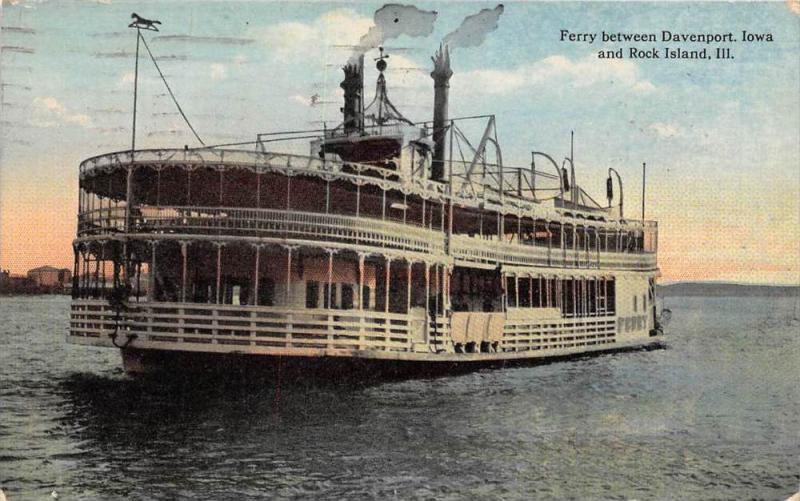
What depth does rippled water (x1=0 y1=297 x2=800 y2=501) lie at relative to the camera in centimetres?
1165

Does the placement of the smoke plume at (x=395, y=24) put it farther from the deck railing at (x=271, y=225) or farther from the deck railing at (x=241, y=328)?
the deck railing at (x=241, y=328)

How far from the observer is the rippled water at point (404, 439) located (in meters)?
11.6

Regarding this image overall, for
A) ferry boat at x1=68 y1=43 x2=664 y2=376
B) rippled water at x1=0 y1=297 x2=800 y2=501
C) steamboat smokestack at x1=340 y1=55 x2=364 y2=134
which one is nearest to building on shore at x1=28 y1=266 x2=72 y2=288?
ferry boat at x1=68 y1=43 x2=664 y2=376

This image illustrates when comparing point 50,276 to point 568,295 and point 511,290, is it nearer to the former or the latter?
point 511,290

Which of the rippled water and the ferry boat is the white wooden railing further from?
the rippled water

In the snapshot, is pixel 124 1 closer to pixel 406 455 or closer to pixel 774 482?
pixel 406 455

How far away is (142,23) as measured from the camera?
580 inches

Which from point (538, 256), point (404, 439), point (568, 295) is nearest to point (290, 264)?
point (404, 439)

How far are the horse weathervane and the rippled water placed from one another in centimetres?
723

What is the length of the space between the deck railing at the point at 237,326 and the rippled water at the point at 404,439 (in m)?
1.02

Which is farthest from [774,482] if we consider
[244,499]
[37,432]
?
[37,432]

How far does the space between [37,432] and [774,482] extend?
12.5 meters

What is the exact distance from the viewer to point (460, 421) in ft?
50.2

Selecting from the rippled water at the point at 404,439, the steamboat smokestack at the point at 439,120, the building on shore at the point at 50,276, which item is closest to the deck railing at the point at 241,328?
the rippled water at the point at 404,439
